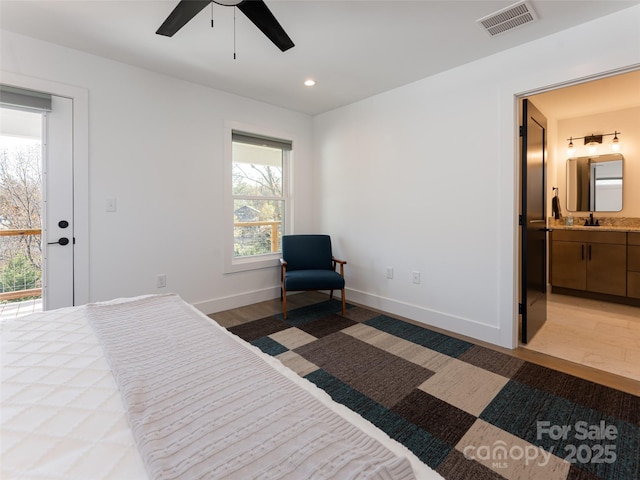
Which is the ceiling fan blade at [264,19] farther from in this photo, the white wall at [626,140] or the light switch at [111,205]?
the white wall at [626,140]

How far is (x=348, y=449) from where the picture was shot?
710 millimetres

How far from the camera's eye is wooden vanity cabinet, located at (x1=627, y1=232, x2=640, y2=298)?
3.65 m

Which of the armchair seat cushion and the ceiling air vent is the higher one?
the ceiling air vent

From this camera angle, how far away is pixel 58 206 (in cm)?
258

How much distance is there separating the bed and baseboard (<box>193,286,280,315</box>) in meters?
2.22

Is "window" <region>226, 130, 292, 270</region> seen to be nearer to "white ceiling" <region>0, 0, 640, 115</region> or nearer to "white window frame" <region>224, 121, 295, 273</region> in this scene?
"white window frame" <region>224, 121, 295, 273</region>

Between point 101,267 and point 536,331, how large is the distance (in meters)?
4.16

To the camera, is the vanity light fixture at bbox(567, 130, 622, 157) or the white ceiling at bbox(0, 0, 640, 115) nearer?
the white ceiling at bbox(0, 0, 640, 115)

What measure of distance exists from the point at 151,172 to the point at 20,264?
1283mm

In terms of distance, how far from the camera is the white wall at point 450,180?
2.43m

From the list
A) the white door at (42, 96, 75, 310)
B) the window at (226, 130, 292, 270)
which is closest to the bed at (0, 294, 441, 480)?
the white door at (42, 96, 75, 310)

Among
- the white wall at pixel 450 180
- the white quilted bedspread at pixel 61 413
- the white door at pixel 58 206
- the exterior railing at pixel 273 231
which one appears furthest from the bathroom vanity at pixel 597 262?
the white door at pixel 58 206

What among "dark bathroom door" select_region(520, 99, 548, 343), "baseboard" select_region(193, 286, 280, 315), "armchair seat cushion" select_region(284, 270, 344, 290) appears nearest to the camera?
"dark bathroom door" select_region(520, 99, 548, 343)

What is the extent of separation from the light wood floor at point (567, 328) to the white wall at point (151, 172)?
0.37m
